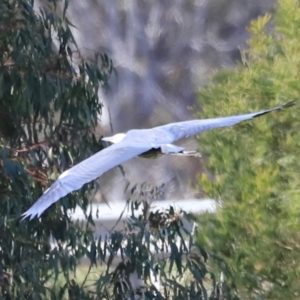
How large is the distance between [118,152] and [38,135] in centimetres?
95

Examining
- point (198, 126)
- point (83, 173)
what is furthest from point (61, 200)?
point (83, 173)

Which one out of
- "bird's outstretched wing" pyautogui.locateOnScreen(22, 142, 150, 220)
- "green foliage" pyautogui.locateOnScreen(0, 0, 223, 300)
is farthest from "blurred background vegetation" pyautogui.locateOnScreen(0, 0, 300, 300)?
"bird's outstretched wing" pyautogui.locateOnScreen(22, 142, 150, 220)

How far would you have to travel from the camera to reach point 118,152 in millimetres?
2730

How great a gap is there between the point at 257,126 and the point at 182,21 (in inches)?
258

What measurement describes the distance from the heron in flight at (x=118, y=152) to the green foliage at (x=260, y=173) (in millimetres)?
534

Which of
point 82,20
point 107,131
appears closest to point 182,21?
point 82,20

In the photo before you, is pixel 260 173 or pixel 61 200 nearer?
pixel 61 200

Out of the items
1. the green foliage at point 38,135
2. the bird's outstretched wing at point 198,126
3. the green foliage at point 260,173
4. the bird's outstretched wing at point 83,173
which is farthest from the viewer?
the green foliage at point 260,173

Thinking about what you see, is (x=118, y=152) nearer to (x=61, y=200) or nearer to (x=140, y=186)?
(x=61, y=200)

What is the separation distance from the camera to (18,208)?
10.4 feet

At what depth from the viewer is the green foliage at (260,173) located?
3.51 metres

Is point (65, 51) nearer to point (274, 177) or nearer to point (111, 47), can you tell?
point (274, 177)

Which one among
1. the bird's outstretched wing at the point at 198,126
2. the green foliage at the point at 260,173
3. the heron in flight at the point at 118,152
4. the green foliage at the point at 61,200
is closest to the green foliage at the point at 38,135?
the green foliage at the point at 61,200

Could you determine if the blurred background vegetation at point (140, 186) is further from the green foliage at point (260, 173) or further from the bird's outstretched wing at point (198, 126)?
the bird's outstretched wing at point (198, 126)
